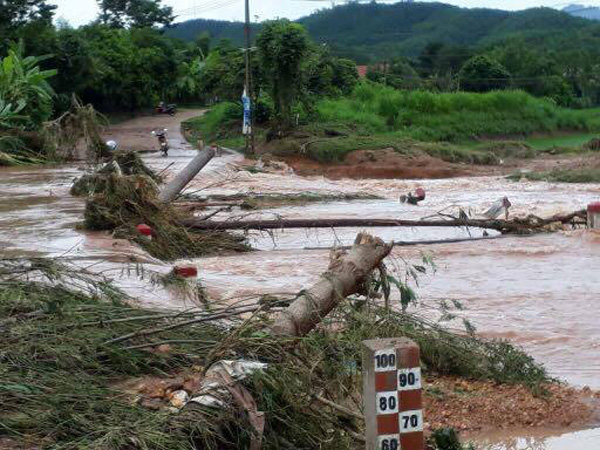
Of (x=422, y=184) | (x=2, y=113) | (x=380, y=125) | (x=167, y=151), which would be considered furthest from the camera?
(x=380, y=125)

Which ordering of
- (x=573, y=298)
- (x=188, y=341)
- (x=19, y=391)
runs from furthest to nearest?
(x=573, y=298) < (x=188, y=341) < (x=19, y=391)

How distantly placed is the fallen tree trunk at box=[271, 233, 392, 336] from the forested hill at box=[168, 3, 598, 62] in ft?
295

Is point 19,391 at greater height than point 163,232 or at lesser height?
greater

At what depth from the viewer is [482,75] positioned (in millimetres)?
61219

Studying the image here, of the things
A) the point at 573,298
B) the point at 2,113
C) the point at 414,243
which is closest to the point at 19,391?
the point at 573,298

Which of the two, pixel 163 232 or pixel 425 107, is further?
pixel 425 107

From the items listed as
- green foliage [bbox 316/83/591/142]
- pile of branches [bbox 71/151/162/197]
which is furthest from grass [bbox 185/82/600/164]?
pile of branches [bbox 71/151/162/197]

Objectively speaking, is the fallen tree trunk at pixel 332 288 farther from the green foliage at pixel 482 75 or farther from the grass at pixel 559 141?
the green foliage at pixel 482 75

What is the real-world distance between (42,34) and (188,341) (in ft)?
135

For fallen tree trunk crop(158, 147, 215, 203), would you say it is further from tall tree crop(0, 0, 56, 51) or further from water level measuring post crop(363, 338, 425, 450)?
tall tree crop(0, 0, 56, 51)

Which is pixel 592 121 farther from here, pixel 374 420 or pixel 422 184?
pixel 374 420

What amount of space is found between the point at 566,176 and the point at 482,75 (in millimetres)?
32152

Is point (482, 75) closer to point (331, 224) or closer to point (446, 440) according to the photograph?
point (331, 224)

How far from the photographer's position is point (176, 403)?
5.25m
